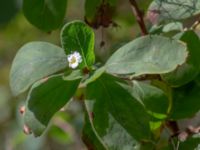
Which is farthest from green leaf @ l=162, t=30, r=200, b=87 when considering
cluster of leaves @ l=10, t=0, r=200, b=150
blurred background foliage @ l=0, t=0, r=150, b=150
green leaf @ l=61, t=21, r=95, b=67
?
blurred background foliage @ l=0, t=0, r=150, b=150

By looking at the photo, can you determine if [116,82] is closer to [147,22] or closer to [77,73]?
[77,73]

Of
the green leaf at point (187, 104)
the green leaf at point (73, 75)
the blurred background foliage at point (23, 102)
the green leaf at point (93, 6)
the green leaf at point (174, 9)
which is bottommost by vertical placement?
the blurred background foliage at point (23, 102)

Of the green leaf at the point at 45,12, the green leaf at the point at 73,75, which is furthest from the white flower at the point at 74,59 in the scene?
the green leaf at the point at 45,12

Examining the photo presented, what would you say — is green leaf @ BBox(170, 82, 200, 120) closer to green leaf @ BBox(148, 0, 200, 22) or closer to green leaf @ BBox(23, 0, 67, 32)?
green leaf @ BBox(148, 0, 200, 22)

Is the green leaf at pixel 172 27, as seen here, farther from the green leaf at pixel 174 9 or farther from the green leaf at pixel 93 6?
the green leaf at pixel 93 6

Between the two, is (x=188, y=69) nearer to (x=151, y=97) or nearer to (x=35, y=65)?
(x=151, y=97)
